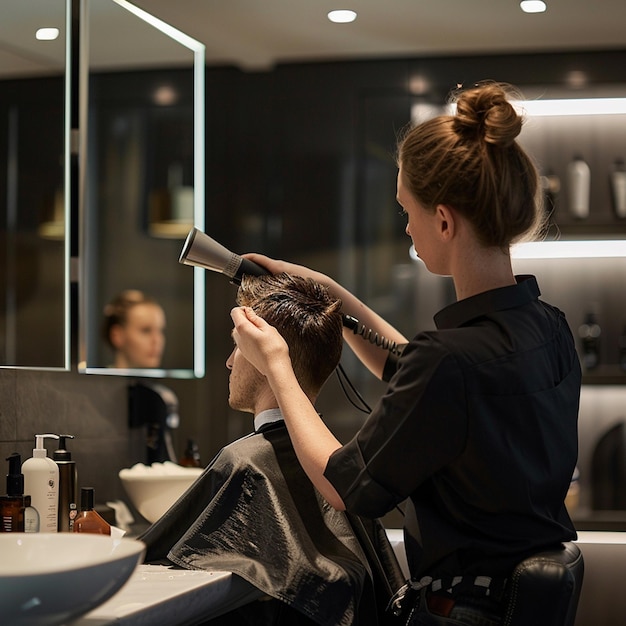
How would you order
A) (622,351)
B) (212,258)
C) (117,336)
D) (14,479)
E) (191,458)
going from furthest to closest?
1. (622,351)
2. (191,458)
3. (117,336)
4. (212,258)
5. (14,479)

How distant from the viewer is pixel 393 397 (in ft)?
5.63

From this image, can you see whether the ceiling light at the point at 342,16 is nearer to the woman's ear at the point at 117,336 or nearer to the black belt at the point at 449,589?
the woman's ear at the point at 117,336

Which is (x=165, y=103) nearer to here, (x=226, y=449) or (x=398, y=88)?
(x=398, y=88)

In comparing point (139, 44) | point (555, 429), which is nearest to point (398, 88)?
point (139, 44)

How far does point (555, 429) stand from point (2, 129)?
5.65 ft

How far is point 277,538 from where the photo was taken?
6.95ft

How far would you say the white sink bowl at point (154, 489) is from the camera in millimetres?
3083

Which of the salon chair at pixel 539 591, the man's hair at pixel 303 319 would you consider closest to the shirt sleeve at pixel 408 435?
the salon chair at pixel 539 591

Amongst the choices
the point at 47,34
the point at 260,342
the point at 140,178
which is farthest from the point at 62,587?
the point at 140,178

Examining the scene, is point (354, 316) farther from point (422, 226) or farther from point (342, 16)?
point (342, 16)

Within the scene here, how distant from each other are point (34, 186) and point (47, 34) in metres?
0.46

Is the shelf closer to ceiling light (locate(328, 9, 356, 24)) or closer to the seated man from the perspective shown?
ceiling light (locate(328, 9, 356, 24))

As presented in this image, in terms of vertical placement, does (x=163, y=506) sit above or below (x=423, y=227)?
below

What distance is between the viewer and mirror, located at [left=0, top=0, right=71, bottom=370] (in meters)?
2.65
